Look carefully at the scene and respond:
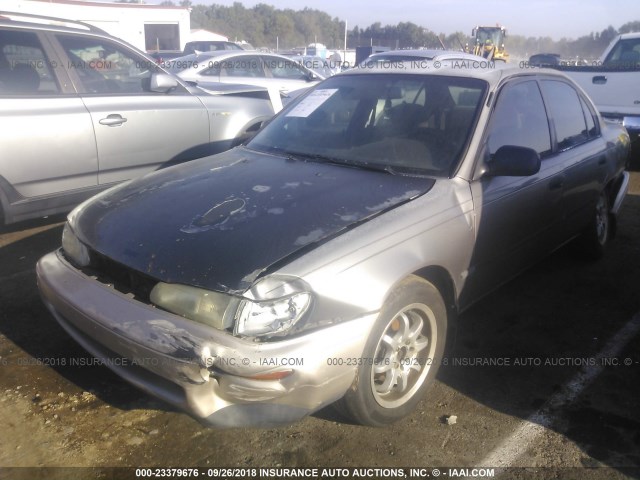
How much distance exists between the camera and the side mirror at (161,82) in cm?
517

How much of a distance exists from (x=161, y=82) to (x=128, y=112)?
48 cm

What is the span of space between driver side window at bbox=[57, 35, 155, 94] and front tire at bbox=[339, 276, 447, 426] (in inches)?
140

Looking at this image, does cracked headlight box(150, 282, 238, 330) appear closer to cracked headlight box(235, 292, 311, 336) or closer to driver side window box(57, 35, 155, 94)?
cracked headlight box(235, 292, 311, 336)

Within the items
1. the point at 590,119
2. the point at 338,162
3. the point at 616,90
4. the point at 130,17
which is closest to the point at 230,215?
the point at 338,162

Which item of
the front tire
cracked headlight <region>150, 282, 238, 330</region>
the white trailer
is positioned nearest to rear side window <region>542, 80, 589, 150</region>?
the front tire

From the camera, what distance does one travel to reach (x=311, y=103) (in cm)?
387

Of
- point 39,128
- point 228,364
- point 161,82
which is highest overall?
point 161,82

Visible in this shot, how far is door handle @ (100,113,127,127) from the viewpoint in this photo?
4750mm

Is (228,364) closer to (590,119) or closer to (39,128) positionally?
(39,128)

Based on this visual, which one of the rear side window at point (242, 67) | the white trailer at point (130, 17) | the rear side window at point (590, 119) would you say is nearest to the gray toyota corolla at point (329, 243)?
the rear side window at point (590, 119)

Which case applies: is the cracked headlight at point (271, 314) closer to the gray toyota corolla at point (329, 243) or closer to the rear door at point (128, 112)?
the gray toyota corolla at point (329, 243)

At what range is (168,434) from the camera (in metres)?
2.62

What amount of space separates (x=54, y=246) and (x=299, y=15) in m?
77.9

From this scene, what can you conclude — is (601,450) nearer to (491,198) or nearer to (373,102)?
(491,198)
